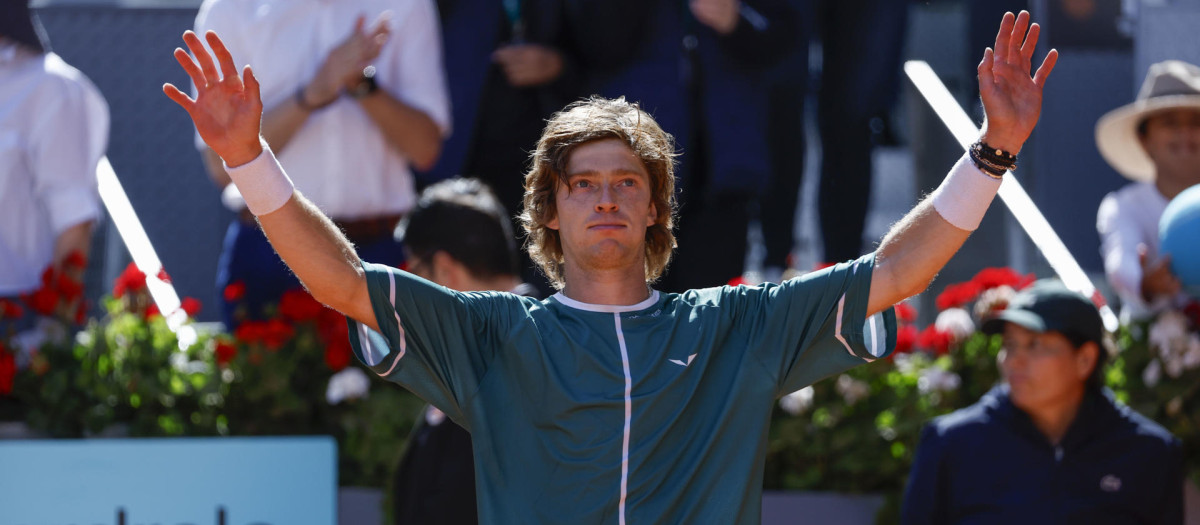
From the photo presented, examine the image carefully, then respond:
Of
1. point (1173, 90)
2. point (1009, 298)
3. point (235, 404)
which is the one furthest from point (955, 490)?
point (235, 404)

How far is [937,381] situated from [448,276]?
1.83 metres

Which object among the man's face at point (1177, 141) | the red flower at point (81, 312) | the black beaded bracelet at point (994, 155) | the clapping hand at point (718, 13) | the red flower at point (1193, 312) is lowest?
the red flower at point (1193, 312)

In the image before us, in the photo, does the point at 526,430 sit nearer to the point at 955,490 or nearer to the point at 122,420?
the point at 955,490

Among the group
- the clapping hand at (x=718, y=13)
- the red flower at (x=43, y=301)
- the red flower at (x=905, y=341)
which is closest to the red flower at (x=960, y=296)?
the red flower at (x=905, y=341)

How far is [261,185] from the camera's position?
252 cm

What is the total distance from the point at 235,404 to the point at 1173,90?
12.0ft

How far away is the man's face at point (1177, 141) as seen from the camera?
537 centimetres

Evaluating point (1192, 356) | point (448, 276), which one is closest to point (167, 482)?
point (448, 276)

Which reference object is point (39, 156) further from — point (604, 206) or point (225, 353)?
point (604, 206)

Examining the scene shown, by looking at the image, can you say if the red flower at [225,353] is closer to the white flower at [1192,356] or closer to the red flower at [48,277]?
the red flower at [48,277]

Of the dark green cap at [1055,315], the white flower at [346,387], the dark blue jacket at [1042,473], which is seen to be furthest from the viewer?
the white flower at [346,387]

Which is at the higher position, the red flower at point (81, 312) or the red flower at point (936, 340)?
the red flower at point (81, 312)

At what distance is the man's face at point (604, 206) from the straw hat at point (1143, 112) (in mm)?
3236

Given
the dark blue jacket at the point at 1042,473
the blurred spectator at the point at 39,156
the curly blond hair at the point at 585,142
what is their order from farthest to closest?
the blurred spectator at the point at 39,156 → the dark blue jacket at the point at 1042,473 → the curly blond hair at the point at 585,142
